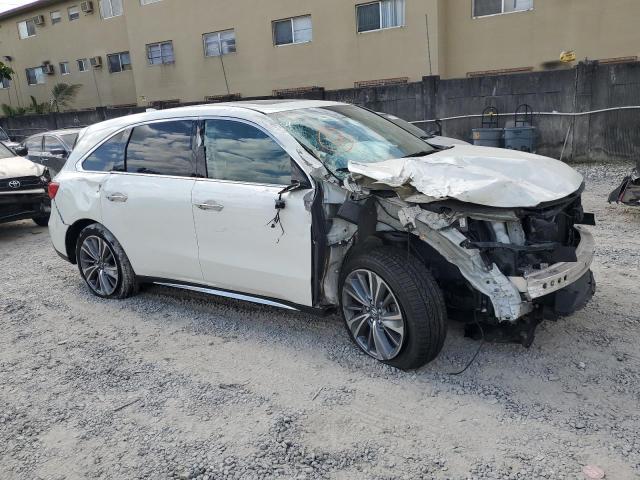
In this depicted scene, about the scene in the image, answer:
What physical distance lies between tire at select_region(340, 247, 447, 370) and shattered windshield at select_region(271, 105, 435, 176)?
72 centimetres

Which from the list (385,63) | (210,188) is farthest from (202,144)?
(385,63)

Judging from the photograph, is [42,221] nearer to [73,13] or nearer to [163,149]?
[163,149]

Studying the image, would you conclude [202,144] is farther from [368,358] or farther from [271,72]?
[271,72]

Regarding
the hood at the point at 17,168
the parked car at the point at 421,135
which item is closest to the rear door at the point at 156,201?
the parked car at the point at 421,135

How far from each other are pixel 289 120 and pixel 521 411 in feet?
8.36

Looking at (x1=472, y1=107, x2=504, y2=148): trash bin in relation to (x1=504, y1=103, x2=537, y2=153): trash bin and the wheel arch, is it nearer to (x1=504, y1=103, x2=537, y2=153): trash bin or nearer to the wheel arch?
(x1=504, y1=103, x2=537, y2=153): trash bin

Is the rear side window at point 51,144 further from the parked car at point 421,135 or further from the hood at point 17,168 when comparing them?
the parked car at point 421,135

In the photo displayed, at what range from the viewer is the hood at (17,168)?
27.5ft

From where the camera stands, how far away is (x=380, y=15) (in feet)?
59.1

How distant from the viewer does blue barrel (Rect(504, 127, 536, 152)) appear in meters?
10.8

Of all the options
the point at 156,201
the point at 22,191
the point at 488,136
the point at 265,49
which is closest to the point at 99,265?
the point at 156,201

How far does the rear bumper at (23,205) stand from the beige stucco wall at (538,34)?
13.4 m

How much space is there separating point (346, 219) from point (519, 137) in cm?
841

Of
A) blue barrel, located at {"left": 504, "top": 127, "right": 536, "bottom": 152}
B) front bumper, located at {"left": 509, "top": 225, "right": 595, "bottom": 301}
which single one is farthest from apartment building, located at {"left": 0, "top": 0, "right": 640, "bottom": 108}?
front bumper, located at {"left": 509, "top": 225, "right": 595, "bottom": 301}
